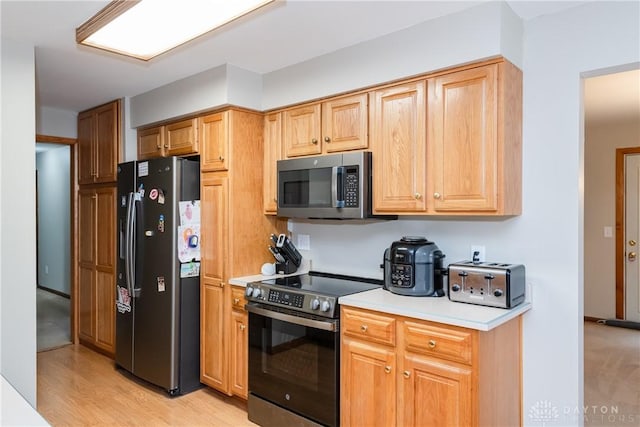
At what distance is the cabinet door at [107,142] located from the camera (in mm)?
4000

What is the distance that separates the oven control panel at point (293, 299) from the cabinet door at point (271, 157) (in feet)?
2.15

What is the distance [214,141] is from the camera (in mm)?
3230

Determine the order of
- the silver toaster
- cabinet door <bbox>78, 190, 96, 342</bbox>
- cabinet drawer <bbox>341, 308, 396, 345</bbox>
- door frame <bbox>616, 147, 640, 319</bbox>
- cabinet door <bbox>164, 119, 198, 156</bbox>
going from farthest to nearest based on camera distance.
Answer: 1. door frame <bbox>616, 147, 640, 319</bbox>
2. cabinet door <bbox>78, 190, 96, 342</bbox>
3. cabinet door <bbox>164, 119, 198, 156</bbox>
4. cabinet drawer <bbox>341, 308, 396, 345</bbox>
5. the silver toaster

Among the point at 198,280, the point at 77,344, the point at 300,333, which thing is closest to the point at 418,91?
the point at 300,333

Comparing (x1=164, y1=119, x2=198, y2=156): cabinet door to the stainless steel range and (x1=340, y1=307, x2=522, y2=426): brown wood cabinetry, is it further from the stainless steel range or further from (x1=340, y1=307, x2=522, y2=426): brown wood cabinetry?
(x1=340, y1=307, x2=522, y2=426): brown wood cabinetry

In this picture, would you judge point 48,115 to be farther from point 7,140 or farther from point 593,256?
point 593,256

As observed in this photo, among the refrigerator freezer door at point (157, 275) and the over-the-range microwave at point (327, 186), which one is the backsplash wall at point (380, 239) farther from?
the refrigerator freezer door at point (157, 275)

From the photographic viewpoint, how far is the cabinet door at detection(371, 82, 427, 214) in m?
2.46

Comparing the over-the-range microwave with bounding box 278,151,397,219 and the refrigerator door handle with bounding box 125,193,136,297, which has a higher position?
the over-the-range microwave with bounding box 278,151,397,219

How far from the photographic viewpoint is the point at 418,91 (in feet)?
8.09

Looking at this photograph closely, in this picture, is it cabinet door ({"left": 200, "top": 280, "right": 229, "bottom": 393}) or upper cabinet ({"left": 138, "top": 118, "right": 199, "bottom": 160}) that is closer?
cabinet door ({"left": 200, "top": 280, "right": 229, "bottom": 393})

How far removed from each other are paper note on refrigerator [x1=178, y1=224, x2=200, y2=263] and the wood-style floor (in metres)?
1.02

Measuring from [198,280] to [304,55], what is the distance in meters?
1.79

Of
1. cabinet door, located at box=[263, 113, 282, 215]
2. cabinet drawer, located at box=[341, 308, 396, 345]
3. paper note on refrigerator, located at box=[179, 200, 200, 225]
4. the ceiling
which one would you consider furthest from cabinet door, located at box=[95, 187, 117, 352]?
cabinet drawer, located at box=[341, 308, 396, 345]
